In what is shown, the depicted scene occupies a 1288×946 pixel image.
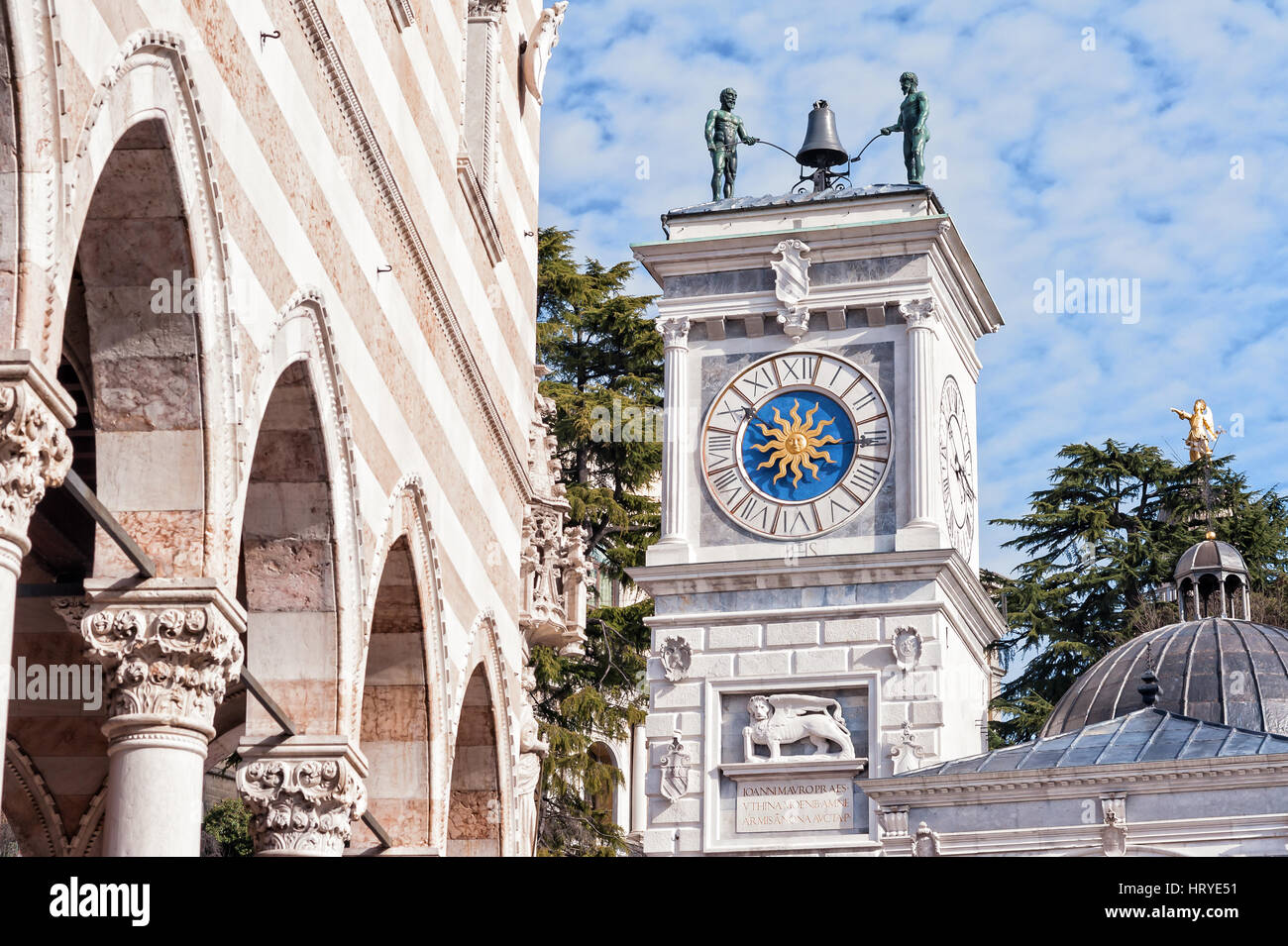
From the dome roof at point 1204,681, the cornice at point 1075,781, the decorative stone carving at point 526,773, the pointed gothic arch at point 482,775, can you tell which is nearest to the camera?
the pointed gothic arch at point 482,775

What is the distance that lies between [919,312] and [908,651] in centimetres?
498

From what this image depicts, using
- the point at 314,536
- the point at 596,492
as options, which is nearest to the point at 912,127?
the point at 596,492

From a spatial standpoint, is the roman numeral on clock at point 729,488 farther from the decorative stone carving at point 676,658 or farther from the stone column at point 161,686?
the stone column at point 161,686

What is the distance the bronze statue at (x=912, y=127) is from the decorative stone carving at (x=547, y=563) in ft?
56.0

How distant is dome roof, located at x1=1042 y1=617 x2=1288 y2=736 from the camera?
35844 millimetres

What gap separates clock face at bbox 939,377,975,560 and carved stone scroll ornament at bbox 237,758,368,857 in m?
22.5

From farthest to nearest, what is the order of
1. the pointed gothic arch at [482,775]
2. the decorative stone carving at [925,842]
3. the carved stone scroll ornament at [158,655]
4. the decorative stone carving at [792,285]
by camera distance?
the decorative stone carving at [792,285] < the decorative stone carving at [925,842] < the pointed gothic arch at [482,775] < the carved stone scroll ornament at [158,655]

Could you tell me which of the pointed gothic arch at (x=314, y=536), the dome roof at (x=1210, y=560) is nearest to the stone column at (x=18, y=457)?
the pointed gothic arch at (x=314, y=536)

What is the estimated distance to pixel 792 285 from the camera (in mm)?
34844

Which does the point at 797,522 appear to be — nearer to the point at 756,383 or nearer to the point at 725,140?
the point at 756,383

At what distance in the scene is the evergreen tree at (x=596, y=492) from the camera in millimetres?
36188

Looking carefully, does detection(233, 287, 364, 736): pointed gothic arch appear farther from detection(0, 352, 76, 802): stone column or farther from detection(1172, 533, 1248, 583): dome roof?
detection(1172, 533, 1248, 583): dome roof

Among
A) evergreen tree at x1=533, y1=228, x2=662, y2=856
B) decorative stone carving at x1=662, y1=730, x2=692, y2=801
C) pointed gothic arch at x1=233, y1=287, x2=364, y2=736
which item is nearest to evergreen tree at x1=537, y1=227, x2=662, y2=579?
evergreen tree at x1=533, y1=228, x2=662, y2=856
